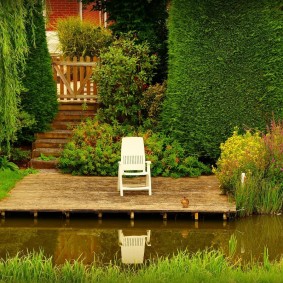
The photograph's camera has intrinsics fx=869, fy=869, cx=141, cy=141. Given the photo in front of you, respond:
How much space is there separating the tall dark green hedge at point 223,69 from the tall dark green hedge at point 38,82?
9.40ft

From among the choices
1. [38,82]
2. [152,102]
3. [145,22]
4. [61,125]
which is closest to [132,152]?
[152,102]

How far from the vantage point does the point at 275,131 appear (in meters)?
15.0

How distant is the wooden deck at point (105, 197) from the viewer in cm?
1362

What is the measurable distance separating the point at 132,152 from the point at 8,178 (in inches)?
95.2

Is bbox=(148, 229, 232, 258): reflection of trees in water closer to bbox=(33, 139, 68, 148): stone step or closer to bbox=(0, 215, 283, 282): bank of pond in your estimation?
bbox=(0, 215, 283, 282): bank of pond

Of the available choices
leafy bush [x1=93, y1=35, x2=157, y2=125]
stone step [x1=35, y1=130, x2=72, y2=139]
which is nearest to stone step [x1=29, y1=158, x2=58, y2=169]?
stone step [x1=35, y1=130, x2=72, y2=139]

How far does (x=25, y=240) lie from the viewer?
12383 millimetres

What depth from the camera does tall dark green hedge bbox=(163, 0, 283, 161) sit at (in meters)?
16.5

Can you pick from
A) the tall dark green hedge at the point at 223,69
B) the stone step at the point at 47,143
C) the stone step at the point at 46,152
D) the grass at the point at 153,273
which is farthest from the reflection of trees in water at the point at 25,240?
the stone step at the point at 47,143

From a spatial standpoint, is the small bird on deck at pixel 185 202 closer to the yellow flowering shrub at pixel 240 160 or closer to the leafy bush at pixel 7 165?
the yellow flowering shrub at pixel 240 160

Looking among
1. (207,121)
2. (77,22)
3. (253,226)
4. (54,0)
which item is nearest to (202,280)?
(253,226)

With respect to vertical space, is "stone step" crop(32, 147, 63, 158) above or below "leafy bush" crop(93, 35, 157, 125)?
below

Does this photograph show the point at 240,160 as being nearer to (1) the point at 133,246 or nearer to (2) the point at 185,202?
(2) the point at 185,202

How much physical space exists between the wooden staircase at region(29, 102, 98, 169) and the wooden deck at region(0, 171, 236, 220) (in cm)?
70
